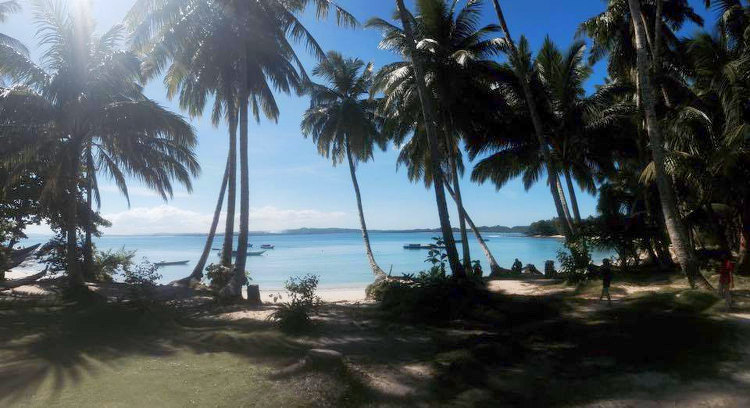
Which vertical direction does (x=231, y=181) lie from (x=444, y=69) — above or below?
below

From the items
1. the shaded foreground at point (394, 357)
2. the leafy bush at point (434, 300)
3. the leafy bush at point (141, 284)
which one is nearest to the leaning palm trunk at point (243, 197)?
the leafy bush at point (141, 284)

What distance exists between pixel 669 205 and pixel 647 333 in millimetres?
4960

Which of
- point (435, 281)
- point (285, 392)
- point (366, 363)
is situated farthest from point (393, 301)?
point (285, 392)

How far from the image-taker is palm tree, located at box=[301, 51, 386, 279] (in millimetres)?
23016

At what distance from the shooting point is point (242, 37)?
14.0 metres

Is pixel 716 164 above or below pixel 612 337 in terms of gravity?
above

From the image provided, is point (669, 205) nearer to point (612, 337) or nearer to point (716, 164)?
point (716, 164)

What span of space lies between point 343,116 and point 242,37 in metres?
9.39

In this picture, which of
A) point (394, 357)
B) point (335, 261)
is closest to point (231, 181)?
point (394, 357)

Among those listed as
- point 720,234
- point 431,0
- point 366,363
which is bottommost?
point 366,363

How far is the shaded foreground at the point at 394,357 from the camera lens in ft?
16.8

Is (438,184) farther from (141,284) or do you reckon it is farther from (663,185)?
(141,284)

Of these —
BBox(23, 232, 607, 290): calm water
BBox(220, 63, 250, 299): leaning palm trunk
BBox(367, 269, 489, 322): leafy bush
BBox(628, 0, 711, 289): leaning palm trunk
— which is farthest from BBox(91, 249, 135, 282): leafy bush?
BBox(628, 0, 711, 289): leaning palm trunk

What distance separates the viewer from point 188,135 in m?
15.0
